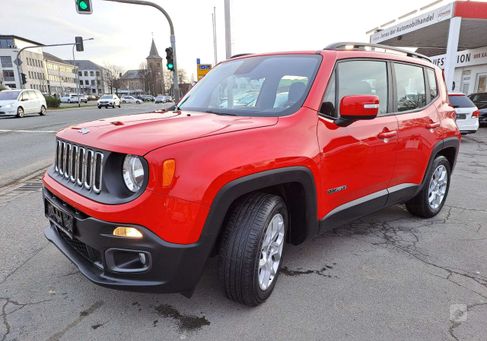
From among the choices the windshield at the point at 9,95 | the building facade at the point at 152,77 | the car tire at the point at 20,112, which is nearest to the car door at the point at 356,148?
the car tire at the point at 20,112

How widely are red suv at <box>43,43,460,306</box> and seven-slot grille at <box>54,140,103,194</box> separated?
0.03 ft

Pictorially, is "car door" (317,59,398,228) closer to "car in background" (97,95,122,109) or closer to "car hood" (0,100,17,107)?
"car hood" (0,100,17,107)

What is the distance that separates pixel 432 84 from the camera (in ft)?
14.1

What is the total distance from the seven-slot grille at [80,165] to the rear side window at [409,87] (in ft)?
9.38

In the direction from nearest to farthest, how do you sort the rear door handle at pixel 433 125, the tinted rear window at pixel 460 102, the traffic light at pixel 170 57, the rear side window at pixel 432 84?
the rear door handle at pixel 433 125
the rear side window at pixel 432 84
the tinted rear window at pixel 460 102
the traffic light at pixel 170 57

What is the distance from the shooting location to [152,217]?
2.04m

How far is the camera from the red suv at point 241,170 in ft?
6.86

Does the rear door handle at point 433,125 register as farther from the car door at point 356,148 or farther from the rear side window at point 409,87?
the car door at point 356,148

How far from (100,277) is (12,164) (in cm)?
660

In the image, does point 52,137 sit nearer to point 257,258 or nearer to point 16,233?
point 16,233

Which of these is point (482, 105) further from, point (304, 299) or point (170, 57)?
point (304, 299)

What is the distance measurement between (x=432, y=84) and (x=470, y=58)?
2265cm

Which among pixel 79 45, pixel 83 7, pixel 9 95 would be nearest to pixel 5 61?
pixel 79 45

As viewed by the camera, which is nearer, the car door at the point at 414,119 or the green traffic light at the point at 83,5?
the car door at the point at 414,119
